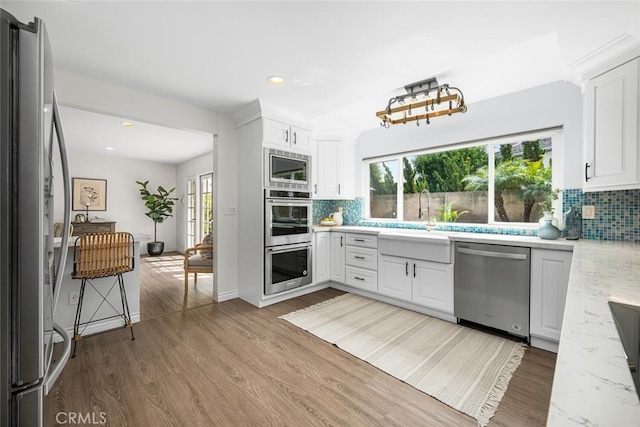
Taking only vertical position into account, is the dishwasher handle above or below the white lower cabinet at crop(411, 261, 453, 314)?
above

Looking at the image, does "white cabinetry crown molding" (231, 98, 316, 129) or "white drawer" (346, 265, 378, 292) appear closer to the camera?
"white cabinetry crown molding" (231, 98, 316, 129)

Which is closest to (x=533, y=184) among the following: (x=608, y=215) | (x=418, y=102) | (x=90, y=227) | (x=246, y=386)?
(x=608, y=215)

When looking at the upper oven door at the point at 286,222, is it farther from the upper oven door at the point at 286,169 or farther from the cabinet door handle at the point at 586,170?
the cabinet door handle at the point at 586,170

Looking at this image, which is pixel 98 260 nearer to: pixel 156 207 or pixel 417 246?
pixel 417 246

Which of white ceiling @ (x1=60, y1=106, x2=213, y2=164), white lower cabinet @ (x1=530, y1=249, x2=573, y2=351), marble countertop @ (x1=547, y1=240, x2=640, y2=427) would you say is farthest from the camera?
white ceiling @ (x1=60, y1=106, x2=213, y2=164)

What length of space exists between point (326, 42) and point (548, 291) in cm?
258

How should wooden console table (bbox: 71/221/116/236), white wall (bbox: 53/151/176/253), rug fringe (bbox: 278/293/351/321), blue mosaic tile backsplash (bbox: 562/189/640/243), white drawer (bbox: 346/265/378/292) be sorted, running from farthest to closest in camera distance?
1. white wall (bbox: 53/151/176/253)
2. wooden console table (bbox: 71/221/116/236)
3. white drawer (bbox: 346/265/378/292)
4. rug fringe (bbox: 278/293/351/321)
5. blue mosaic tile backsplash (bbox: 562/189/640/243)

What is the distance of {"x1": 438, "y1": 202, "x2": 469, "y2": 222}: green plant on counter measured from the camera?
3.47 metres

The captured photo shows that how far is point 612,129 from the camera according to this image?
2006 millimetres

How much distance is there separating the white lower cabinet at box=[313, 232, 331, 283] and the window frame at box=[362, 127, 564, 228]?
829mm

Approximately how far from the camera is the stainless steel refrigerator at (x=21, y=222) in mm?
705

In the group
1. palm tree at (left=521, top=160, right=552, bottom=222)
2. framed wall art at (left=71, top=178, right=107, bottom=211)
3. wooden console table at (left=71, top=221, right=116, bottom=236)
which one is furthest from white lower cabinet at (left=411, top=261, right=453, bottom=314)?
framed wall art at (left=71, top=178, right=107, bottom=211)

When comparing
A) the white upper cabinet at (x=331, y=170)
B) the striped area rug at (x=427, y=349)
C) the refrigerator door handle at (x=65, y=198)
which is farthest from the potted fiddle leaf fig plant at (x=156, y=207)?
the refrigerator door handle at (x=65, y=198)

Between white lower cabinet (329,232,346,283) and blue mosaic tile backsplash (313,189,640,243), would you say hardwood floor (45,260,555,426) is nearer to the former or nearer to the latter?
blue mosaic tile backsplash (313,189,640,243)
